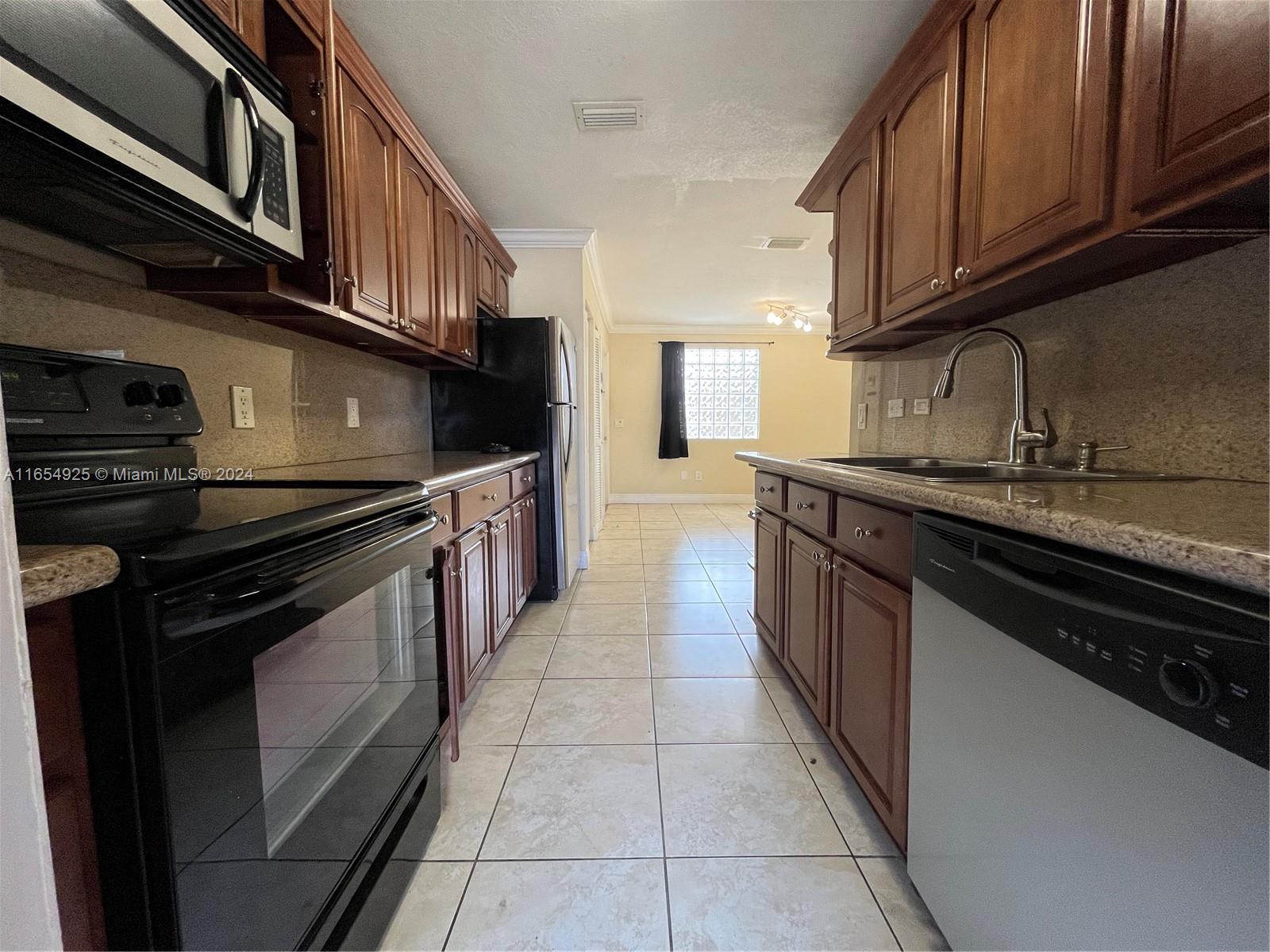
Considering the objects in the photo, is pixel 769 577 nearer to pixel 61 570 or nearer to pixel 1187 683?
pixel 1187 683

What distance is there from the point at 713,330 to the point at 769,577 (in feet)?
17.0

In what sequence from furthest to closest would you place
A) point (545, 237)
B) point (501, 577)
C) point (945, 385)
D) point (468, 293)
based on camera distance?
point (545, 237)
point (468, 293)
point (501, 577)
point (945, 385)

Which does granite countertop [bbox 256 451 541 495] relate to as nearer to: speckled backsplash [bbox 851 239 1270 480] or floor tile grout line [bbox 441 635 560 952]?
floor tile grout line [bbox 441 635 560 952]

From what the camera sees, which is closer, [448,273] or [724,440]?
[448,273]

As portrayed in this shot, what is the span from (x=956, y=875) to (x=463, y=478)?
155cm

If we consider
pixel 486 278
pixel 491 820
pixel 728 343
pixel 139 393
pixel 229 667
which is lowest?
pixel 491 820

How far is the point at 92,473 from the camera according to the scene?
93 centimetres

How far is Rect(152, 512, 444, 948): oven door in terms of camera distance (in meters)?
0.58

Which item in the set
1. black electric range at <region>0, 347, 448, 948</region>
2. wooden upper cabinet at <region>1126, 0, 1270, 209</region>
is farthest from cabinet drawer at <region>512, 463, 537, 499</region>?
wooden upper cabinet at <region>1126, 0, 1270, 209</region>

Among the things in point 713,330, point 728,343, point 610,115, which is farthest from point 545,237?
point 728,343

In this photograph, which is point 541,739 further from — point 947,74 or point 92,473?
point 947,74

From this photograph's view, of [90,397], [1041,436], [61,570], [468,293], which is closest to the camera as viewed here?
[61,570]

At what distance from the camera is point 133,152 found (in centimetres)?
80

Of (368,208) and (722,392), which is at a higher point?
(368,208)
